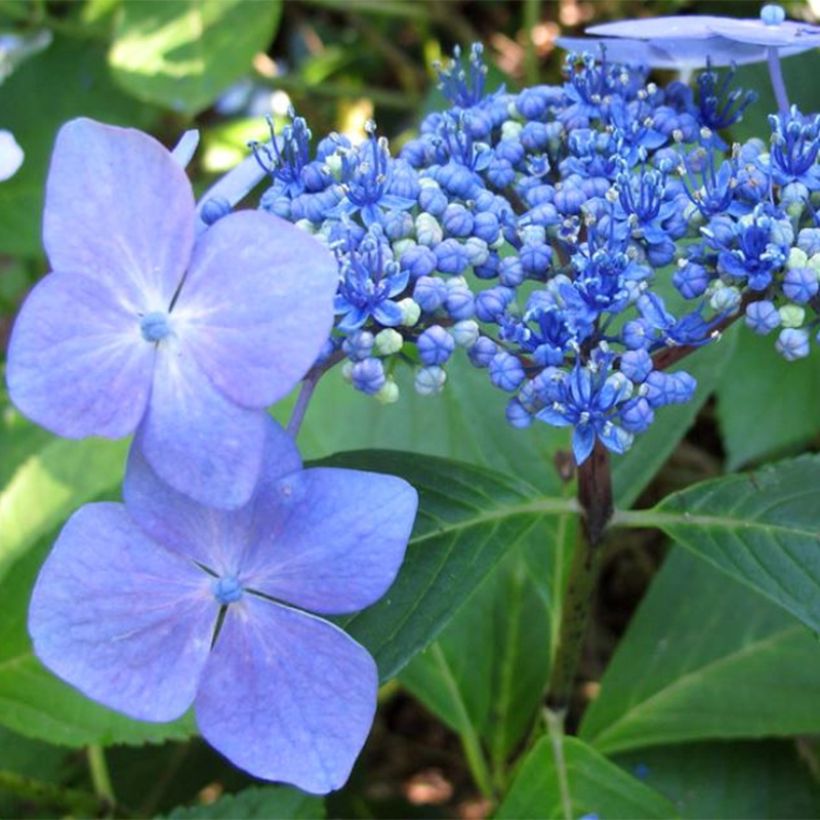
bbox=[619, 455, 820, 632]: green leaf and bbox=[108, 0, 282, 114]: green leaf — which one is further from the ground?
bbox=[108, 0, 282, 114]: green leaf

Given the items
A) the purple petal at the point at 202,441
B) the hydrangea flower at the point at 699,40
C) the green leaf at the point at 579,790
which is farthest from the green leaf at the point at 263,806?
the hydrangea flower at the point at 699,40

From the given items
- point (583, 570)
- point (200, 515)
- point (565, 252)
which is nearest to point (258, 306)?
point (200, 515)

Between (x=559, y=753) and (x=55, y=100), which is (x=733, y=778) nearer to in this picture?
(x=559, y=753)

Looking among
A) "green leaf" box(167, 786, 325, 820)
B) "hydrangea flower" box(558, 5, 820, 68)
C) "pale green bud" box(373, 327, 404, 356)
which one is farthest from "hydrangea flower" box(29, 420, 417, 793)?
"hydrangea flower" box(558, 5, 820, 68)

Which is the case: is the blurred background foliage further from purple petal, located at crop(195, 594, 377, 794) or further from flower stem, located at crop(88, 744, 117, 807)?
purple petal, located at crop(195, 594, 377, 794)

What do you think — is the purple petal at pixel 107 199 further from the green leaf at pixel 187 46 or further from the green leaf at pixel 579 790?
the green leaf at pixel 187 46

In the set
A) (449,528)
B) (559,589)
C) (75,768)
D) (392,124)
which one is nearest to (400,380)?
(559,589)

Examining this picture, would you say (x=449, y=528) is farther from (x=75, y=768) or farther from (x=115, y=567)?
(x=75, y=768)
